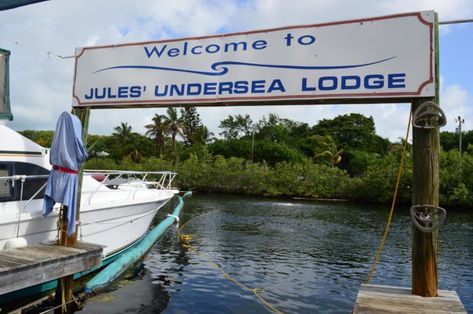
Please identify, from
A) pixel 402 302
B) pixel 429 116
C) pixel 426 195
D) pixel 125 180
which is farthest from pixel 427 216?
pixel 125 180

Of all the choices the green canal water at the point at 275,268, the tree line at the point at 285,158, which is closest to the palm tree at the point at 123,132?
the tree line at the point at 285,158

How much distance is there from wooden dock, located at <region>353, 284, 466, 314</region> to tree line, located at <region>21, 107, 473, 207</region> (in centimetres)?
3303

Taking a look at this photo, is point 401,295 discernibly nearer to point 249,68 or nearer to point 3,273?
point 249,68

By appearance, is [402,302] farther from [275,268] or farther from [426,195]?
[275,268]

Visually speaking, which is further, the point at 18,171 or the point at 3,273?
the point at 18,171

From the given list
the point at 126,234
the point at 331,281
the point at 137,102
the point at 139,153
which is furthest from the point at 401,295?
the point at 139,153

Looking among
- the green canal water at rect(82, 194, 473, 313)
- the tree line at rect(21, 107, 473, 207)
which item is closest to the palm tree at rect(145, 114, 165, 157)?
the tree line at rect(21, 107, 473, 207)

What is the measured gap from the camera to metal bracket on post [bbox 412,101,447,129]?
195 inches

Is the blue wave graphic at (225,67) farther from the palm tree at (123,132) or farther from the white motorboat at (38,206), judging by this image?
the palm tree at (123,132)

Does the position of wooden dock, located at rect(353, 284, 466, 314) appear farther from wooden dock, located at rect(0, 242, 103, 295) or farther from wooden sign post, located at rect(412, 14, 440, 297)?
wooden dock, located at rect(0, 242, 103, 295)

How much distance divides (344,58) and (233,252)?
396 inches

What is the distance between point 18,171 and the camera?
8102mm

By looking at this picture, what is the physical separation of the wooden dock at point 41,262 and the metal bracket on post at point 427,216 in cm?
466

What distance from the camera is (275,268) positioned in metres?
12.5
